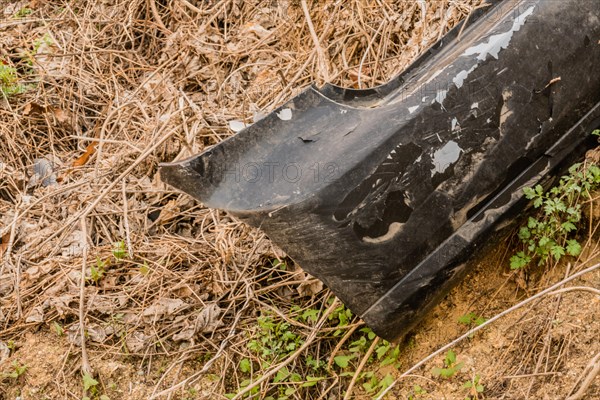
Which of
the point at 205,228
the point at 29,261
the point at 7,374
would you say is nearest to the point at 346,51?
the point at 205,228

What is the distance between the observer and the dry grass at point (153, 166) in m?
3.00

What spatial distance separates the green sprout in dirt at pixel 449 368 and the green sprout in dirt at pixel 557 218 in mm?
414

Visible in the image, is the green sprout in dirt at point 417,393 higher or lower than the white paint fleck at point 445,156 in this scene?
lower

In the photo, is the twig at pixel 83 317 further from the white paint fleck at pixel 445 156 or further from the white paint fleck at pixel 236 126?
the white paint fleck at pixel 445 156

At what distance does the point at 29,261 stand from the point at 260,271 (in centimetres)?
119

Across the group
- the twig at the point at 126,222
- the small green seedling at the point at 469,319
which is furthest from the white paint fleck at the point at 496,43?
the twig at the point at 126,222

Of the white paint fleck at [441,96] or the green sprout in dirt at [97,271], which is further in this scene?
the green sprout in dirt at [97,271]

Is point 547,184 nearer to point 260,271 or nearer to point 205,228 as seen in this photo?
point 260,271

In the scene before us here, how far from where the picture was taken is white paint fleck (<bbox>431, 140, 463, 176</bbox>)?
2367mm

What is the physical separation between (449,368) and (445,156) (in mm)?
810

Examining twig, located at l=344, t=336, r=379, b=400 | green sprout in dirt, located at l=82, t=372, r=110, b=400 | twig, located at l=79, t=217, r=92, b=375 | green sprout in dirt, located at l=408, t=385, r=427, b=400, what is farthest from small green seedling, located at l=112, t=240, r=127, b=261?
green sprout in dirt, located at l=408, t=385, r=427, b=400

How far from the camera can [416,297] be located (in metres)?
2.46

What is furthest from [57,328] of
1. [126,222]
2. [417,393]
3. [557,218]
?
[557,218]

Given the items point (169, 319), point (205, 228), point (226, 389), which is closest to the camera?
point (226, 389)
